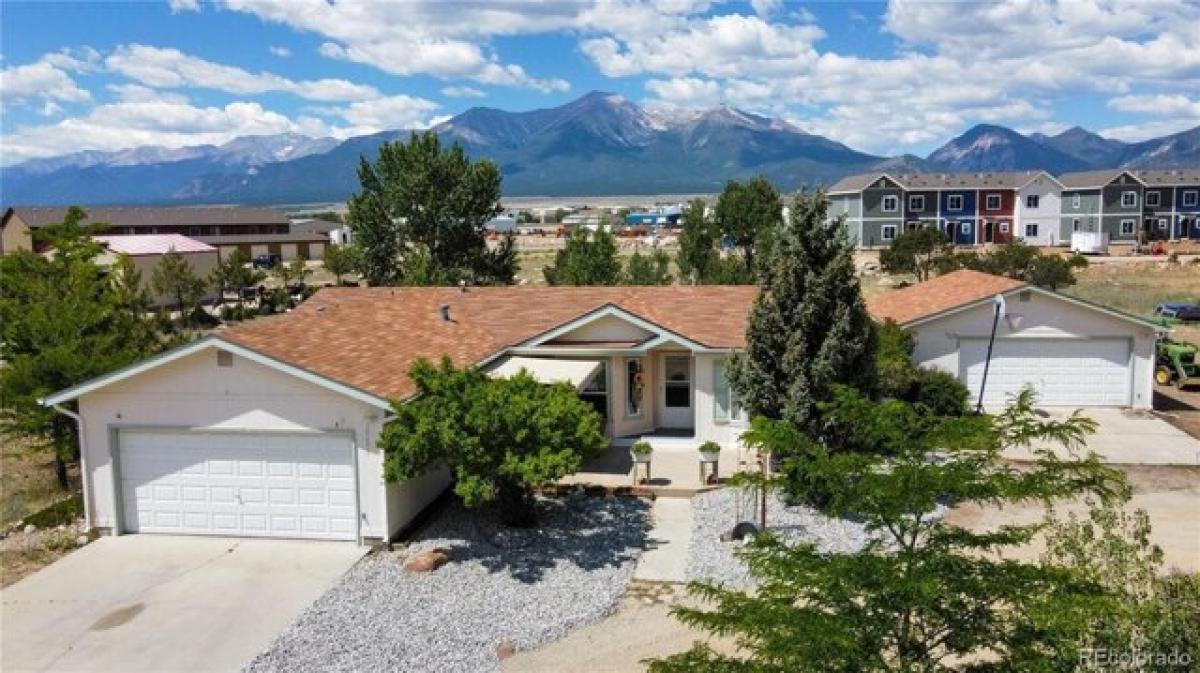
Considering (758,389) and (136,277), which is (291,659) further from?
(136,277)

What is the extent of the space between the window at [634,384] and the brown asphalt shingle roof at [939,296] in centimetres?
897

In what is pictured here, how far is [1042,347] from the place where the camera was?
28.9 metres

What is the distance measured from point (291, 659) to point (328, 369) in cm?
622

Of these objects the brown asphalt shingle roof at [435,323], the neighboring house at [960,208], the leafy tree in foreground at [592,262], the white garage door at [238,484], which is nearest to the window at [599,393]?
the brown asphalt shingle roof at [435,323]

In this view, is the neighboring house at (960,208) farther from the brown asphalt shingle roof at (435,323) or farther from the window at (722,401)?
the window at (722,401)

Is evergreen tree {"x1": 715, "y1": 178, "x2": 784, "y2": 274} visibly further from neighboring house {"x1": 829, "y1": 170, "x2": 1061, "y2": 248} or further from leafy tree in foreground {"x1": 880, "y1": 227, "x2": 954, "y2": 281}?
neighboring house {"x1": 829, "y1": 170, "x2": 1061, "y2": 248}

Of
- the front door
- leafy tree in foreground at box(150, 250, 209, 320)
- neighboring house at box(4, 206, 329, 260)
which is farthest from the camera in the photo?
neighboring house at box(4, 206, 329, 260)

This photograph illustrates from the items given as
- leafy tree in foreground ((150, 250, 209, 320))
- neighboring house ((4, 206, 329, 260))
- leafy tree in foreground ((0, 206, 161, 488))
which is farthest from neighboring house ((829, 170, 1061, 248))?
leafy tree in foreground ((0, 206, 161, 488))

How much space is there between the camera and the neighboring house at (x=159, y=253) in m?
58.4

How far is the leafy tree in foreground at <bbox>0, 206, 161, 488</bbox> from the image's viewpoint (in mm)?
20516

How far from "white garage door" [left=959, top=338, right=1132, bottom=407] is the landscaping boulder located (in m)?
19.4

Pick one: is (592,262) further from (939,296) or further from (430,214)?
(939,296)

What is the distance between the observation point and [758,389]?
19594 millimetres

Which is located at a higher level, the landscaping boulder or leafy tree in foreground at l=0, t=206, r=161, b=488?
leafy tree in foreground at l=0, t=206, r=161, b=488
